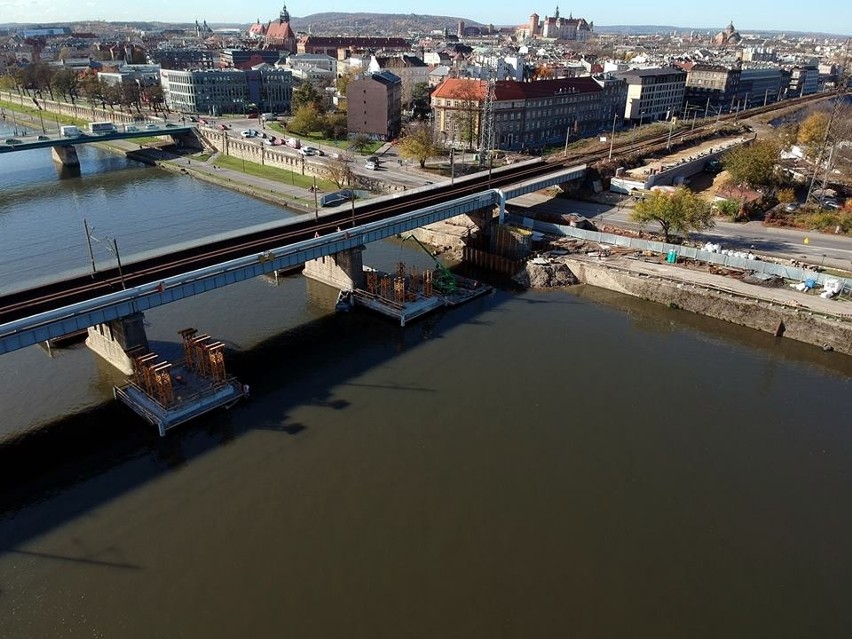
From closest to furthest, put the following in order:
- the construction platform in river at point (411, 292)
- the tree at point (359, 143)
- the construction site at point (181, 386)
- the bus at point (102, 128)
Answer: the construction site at point (181, 386) → the construction platform in river at point (411, 292) → the tree at point (359, 143) → the bus at point (102, 128)

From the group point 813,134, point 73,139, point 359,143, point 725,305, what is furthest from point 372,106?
point 725,305

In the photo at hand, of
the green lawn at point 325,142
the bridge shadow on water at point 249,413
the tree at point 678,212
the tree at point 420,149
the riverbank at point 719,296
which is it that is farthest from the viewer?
the green lawn at point 325,142

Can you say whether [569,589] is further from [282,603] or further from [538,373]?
[538,373]

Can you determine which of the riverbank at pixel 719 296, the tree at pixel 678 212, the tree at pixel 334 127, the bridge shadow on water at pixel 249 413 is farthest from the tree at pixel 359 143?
the bridge shadow on water at pixel 249 413

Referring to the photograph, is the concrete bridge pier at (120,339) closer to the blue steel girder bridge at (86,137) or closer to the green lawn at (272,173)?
the green lawn at (272,173)

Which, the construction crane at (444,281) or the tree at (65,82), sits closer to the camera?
the construction crane at (444,281)

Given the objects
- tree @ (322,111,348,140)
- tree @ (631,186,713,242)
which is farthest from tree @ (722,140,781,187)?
tree @ (322,111,348,140)
